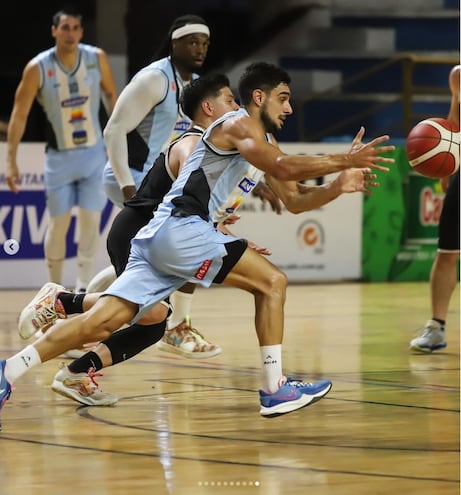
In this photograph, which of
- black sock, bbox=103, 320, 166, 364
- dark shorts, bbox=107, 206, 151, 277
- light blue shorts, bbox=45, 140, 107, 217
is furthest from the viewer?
light blue shorts, bbox=45, 140, 107, 217

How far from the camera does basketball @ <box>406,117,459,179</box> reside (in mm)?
6631

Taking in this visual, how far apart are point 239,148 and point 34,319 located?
1459mm

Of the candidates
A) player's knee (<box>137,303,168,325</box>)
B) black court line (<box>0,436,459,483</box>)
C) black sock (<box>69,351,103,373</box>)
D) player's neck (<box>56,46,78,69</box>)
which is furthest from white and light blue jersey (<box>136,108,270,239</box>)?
player's neck (<box>56,46,78,69</box>)

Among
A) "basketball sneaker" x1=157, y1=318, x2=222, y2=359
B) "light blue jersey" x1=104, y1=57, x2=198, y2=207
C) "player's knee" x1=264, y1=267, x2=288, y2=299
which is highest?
"light blue jersey" x1=104, y1=57, x2=198, y2=207

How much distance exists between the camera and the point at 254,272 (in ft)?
17.2

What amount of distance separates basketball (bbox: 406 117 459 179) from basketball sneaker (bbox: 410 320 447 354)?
1.30m

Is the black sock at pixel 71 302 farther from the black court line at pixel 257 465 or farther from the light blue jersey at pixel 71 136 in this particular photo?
the light blue jersey at pixel 71 136

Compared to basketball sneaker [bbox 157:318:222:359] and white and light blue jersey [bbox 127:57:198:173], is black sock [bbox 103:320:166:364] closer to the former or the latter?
basketball sneaker [bbox 157:318:222:359]

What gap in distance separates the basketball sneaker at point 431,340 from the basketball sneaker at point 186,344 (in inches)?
54.0

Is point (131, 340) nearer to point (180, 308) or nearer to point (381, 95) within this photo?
point (180, 308)

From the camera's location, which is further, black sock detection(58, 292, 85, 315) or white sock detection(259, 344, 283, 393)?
black sock detection(58, 292, 85, 315)

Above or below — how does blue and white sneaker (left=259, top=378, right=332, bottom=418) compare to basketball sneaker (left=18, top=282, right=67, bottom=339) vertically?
below

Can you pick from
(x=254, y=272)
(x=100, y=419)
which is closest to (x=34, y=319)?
(x=100, y=419)

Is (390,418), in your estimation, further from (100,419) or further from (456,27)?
(456,27)
